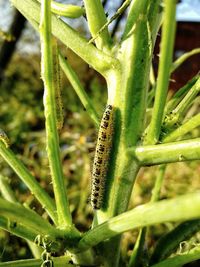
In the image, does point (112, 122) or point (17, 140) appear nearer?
point (112, 122)

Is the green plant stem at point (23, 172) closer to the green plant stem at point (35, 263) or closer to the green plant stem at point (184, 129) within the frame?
the green plant stem at point (35, 263)

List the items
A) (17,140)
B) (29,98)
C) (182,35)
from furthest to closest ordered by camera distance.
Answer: (182,35), (29,98), (17,140)

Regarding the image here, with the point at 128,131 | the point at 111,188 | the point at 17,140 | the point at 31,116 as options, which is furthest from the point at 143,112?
the point at 31,116

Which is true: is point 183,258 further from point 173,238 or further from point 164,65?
point 164,65

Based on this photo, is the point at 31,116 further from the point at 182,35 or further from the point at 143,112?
the point at 182,35

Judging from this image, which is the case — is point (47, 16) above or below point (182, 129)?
above

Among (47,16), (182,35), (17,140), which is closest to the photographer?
(47,16)

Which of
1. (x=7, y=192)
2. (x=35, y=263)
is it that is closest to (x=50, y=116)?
(x=35, y=263)

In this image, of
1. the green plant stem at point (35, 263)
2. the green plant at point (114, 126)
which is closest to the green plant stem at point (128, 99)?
the green plant at point (114, 126)
